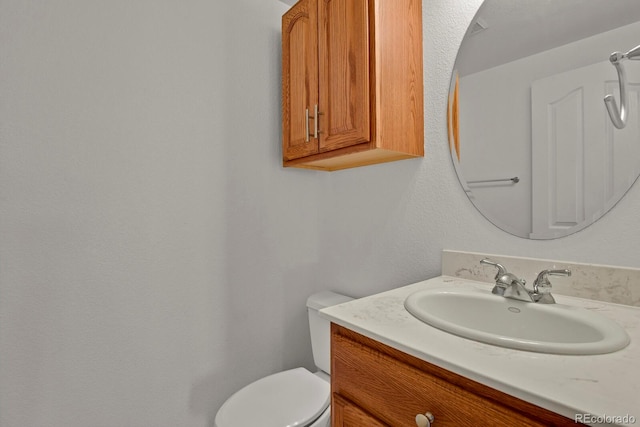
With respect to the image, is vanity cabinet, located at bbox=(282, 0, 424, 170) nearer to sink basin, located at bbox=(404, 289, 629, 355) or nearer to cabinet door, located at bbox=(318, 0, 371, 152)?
cabinet door, located at bbox=(318, 0, 371, 152)

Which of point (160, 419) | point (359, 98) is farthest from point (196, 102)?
point (160, 419)

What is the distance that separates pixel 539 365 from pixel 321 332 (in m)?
1.04

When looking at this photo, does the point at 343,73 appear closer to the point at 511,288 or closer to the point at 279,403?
the point at 511,288

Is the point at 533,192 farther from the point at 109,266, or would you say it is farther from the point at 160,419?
the point at 160,419

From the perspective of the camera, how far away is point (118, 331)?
3.85ft

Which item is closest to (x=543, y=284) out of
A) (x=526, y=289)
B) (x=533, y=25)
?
(x=526, y=289)

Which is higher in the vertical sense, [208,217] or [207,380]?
[208,217]

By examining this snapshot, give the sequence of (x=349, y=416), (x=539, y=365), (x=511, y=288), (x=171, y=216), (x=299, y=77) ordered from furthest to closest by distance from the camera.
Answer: (x=299, y=77), (x=171, y=216), (x=511, y=288), (x=349, y=416), (x=539, y=365)

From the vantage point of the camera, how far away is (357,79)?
112 cm

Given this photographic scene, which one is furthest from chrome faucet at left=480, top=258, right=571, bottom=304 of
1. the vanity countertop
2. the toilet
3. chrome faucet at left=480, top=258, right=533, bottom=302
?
the toilet

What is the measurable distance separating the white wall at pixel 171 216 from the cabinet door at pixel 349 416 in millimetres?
687

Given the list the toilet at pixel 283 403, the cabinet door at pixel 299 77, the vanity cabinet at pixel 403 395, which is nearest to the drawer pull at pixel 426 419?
the vanity cabinet at pixel 403 395

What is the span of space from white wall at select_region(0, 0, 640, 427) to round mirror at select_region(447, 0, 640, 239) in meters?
0.06

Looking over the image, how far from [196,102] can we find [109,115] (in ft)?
1.13
